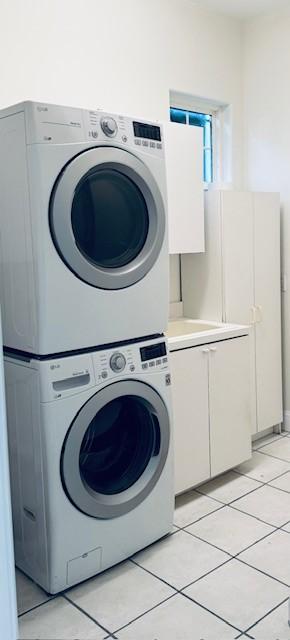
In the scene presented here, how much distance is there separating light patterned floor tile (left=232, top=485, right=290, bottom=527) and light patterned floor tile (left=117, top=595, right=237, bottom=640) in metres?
0.72

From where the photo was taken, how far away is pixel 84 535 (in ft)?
6.46

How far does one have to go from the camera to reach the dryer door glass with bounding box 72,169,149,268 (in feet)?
6.33

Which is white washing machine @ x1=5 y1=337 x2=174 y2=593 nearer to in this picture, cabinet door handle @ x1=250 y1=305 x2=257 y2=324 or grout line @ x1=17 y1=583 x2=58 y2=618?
grout line @ x1=17 y1=583 x2=58 y2=618

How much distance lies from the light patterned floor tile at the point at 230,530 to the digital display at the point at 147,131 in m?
1.69

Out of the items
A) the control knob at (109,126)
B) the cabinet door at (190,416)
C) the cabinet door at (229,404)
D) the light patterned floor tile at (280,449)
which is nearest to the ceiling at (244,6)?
the control knob at (109,126)

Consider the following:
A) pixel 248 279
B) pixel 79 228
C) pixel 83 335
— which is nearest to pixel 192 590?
pixel 83 335

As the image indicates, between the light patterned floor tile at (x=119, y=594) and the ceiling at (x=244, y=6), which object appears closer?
the light patterned floor tile at (x=119, y=594)

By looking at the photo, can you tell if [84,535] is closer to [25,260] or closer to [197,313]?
[25,260]

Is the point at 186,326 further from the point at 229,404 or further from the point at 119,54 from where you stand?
the point at 119,54

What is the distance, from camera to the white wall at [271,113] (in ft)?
11.1

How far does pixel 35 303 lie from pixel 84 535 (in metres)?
0.87

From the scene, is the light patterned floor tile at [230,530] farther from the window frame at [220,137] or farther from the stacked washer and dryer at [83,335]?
the window frame at [220,137]

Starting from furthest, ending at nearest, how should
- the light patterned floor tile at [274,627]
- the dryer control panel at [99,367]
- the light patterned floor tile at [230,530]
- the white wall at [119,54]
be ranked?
the white wall at [119,54], the light patterned floor tile at [230,530], the dryer control panel at [99,367], the light patterned floor tile at [274,627]

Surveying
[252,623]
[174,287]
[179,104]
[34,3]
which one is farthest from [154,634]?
[179,104]
